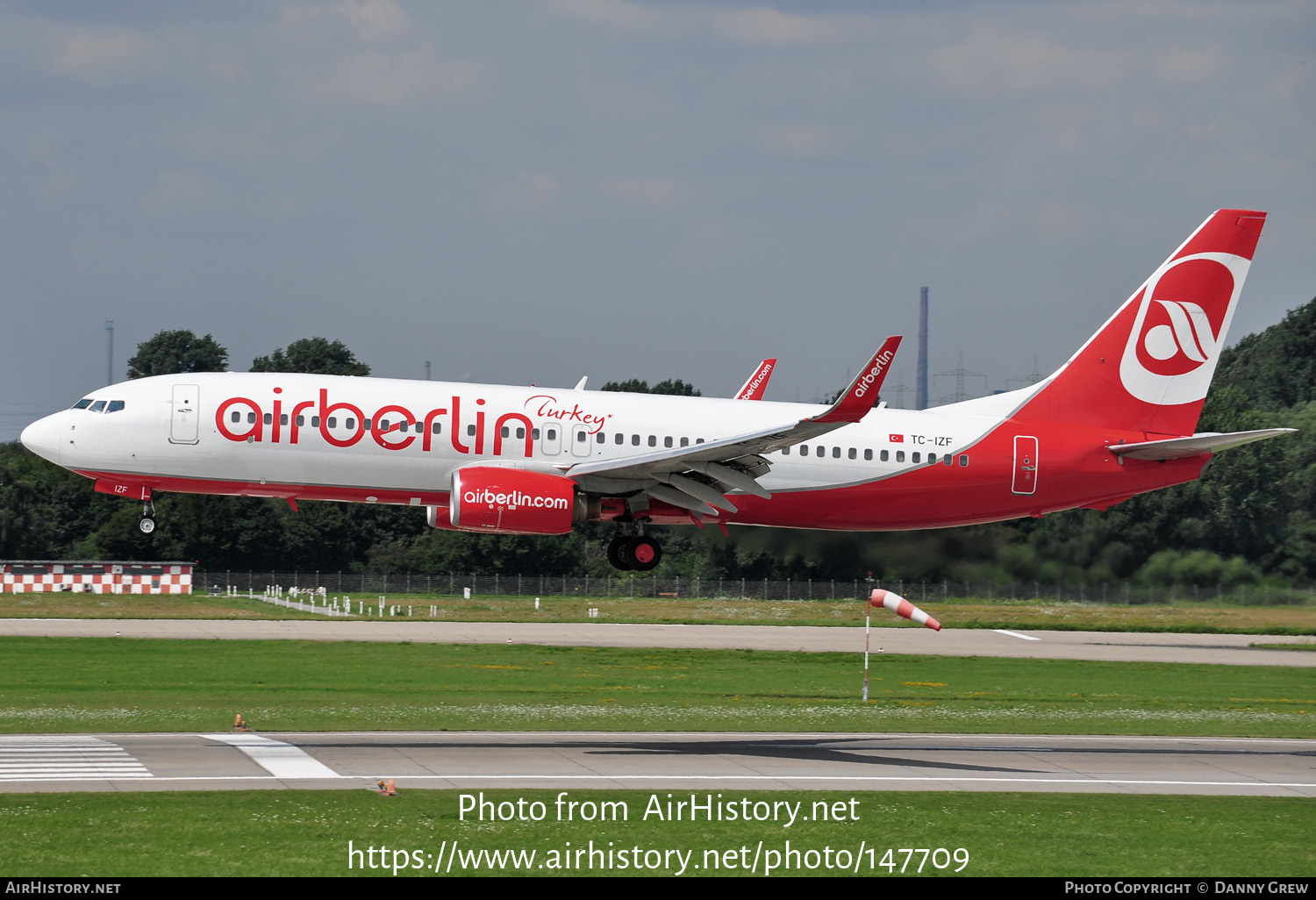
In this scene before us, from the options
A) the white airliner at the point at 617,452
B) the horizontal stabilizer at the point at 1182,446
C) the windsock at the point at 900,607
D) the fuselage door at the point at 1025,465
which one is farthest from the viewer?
the fuselage door at the point at 1025,465

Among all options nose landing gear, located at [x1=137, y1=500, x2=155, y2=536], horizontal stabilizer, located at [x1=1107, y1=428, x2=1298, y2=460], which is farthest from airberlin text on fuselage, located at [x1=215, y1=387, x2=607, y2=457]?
horizontal stabilizer, located at [x1=1107, y1=428, x2=1298, y2=460]

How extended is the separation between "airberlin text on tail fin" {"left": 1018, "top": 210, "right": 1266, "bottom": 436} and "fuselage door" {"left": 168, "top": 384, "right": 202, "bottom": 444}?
22.6m

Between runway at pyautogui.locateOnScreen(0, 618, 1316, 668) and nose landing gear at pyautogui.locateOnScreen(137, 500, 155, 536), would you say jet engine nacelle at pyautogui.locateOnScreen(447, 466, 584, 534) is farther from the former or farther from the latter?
runway at pyautogui.locateOnScreen(0, 618, 1316, 668)

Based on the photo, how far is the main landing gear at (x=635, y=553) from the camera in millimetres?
34906

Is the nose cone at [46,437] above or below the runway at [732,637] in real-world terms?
above

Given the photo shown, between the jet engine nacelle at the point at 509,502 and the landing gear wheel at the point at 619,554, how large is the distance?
217 cm

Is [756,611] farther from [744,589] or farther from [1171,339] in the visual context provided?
[1171,339]

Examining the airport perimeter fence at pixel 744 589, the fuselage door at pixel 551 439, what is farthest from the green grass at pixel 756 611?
the fuselage door at pixel 551 439

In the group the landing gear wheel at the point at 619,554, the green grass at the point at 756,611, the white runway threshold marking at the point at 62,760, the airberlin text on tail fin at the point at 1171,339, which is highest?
the airberlin text on tail fin at the point at 1171,339

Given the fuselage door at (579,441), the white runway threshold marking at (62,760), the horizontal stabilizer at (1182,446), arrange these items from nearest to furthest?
the white runway threshold marking at (62,760) → the horizontal stabilizer at (1182,446) → the fuselage door at (579,441)

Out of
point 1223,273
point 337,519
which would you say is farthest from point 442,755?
point 337,519

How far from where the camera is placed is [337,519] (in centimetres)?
9456

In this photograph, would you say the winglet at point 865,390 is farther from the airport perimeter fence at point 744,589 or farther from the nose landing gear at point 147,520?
the airport perimeter fence at point 744,589

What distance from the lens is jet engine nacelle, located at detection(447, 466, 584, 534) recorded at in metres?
32.5
